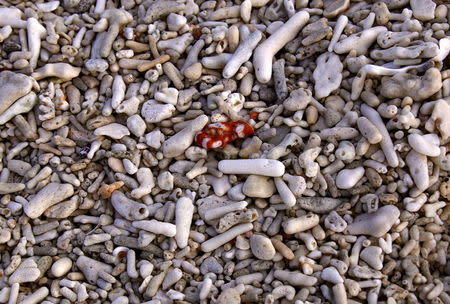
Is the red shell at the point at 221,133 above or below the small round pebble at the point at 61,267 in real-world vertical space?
above

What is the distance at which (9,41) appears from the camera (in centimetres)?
289

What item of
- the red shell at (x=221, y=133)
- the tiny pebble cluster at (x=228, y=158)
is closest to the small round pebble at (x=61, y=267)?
the tiny pebble cluster at (x=228, y=158)

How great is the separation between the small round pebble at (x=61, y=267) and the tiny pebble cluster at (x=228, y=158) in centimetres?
1

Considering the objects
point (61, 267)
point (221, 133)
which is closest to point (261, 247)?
point (221, 133)

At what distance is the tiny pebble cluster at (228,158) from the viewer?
8.04 feet

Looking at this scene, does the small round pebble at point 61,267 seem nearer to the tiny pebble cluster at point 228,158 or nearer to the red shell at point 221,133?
the tiny pebble cluster at point 228,158

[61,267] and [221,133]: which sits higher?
[221,133]

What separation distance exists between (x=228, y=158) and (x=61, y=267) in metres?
0.96

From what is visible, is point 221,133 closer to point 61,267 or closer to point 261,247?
point 261,247

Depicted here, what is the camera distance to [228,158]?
2.64 m

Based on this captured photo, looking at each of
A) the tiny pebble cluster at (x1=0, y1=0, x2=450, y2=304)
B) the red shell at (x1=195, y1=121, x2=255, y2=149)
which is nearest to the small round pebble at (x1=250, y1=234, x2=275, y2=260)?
the tiny pebble cluster at (x1=0, y1=0, x2=450, y2=304)

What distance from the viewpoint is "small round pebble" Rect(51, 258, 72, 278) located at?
2.44 metres

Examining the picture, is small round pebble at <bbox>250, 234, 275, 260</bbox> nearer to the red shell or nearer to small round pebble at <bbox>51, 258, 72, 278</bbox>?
the red shell

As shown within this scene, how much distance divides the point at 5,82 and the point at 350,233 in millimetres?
1916
